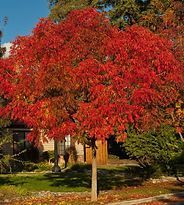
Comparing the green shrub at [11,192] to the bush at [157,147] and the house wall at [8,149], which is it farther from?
the house wall at [8,149]

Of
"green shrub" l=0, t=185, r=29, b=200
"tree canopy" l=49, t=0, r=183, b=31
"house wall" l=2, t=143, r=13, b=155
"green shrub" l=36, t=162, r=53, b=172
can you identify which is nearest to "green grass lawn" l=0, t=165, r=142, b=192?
"green shrub" l=0, t=185, r=29, b=200

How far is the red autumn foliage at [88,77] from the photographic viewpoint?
42.9 feet

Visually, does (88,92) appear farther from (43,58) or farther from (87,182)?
(87,182)

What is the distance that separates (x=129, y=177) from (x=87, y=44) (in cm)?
1073

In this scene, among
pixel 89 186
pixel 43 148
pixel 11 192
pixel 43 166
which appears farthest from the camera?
pixel 43 148

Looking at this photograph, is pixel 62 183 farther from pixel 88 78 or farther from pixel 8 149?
pixel 8 149

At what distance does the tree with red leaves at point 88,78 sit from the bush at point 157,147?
7.17m

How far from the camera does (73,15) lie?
47.8ft

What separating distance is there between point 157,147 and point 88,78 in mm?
9640

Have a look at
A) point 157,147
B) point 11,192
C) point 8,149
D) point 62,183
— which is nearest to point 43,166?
point 8,149

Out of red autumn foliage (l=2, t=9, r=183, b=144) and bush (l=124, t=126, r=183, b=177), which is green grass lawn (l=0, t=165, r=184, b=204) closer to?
bush (l=124, t=126, r=183, b=177)

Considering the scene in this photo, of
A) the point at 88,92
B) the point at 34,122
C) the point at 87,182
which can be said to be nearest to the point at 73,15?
the point at 88,92

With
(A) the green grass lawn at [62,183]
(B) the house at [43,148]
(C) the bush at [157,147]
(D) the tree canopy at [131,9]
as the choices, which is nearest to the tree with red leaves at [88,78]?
(A) the green grass lawn at [62,183]

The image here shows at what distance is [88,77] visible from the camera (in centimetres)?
1318
